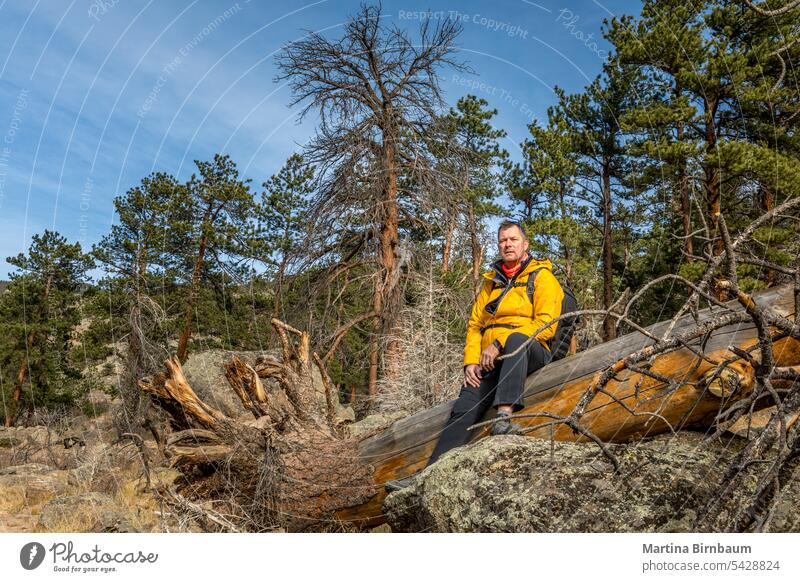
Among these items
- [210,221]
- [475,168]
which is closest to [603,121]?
[475,168]

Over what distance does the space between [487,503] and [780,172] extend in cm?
1101

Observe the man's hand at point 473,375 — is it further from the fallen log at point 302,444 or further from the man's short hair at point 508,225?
the man's short hair at point 508,225

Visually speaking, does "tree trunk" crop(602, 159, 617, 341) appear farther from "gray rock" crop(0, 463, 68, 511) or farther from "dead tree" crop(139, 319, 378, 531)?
"gray rock" crop(0, 463, 68, 511)

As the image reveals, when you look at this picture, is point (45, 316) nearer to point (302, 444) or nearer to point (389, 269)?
point (389, 269)

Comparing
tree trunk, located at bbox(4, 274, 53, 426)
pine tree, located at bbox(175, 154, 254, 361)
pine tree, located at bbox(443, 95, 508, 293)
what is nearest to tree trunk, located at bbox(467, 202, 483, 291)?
pine tree, located at bbox(443, 95, 508, 293)

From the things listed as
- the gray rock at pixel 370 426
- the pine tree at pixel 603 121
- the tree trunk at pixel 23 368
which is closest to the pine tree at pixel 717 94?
the pine tree at pixel 603 121

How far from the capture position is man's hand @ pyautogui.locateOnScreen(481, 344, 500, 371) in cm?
435

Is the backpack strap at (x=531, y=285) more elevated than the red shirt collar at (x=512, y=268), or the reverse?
the red shirt collar at (x=512, y=268)

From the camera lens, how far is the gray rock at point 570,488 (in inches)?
117
